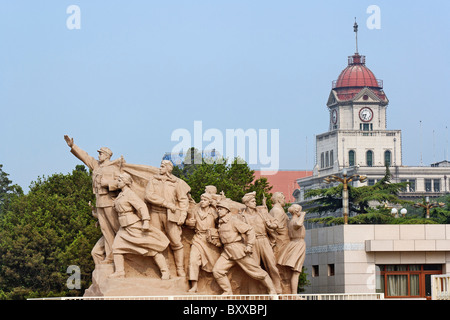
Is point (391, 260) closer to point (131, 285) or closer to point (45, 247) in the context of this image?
point (131, 285)

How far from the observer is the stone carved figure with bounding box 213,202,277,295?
20.3m

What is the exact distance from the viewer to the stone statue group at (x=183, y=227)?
20.2 metres

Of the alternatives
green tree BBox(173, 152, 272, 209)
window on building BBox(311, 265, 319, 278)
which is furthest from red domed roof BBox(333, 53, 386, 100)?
window on building BBox(311, 265, 319, 278)

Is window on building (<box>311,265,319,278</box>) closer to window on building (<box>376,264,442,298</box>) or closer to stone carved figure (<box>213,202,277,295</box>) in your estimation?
window on building (<box>376,264,442,298</box>)

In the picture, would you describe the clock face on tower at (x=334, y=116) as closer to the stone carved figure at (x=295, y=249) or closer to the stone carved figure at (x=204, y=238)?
the stone carved figure at (x=295, y=249)

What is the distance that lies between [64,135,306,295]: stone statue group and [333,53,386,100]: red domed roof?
3366 inches

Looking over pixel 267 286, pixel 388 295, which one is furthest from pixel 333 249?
pixel 267 286

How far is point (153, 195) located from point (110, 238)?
1.21 metres

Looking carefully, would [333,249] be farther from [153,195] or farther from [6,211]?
[6,211]

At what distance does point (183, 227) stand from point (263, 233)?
5.17ft

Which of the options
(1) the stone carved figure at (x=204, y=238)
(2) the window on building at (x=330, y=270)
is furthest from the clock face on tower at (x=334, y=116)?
(1) the stone carved figure at (x=204, y=238)
